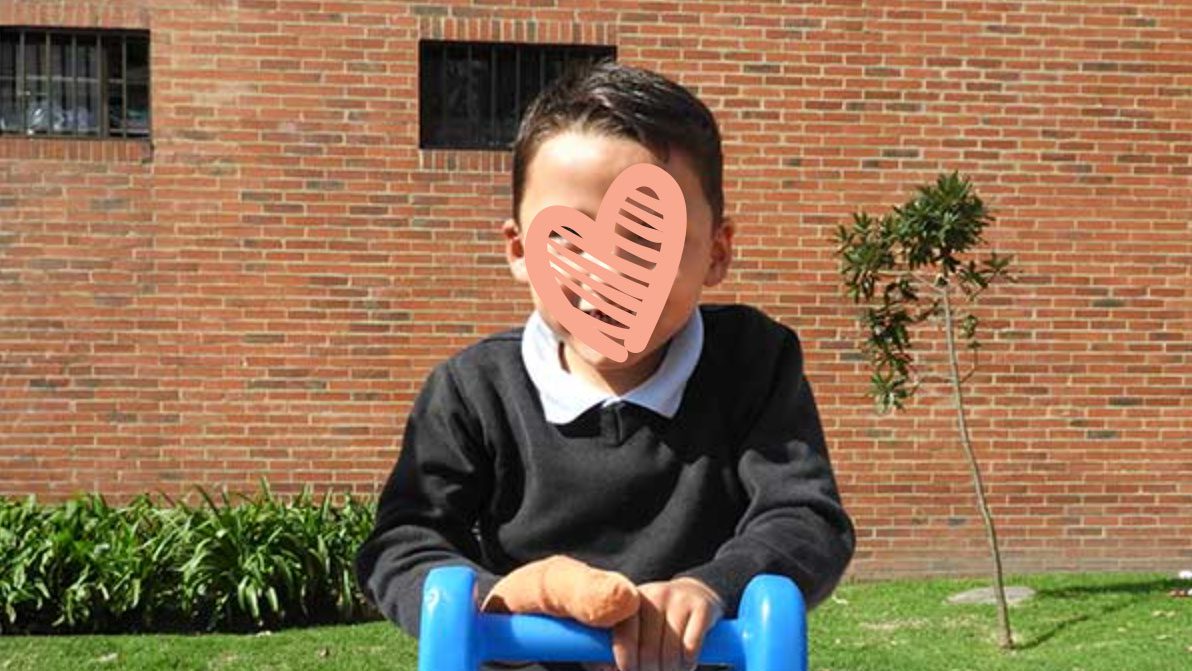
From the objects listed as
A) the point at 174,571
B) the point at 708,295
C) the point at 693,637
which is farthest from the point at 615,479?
the point at 708,295

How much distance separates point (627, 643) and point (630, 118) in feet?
2.15

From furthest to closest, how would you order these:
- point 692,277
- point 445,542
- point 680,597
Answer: point 445,542 → point 692,277 → point 680,597

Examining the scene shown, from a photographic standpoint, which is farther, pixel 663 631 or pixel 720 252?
pixel 720 252

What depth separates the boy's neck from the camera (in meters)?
1.98

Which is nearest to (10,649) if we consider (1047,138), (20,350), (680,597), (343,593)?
(343,593)

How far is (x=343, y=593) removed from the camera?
7879mm

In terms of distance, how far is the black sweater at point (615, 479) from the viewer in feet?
6.33

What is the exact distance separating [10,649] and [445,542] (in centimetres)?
574

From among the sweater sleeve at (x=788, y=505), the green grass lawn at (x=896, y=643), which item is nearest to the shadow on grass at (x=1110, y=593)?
the green grass lawn at (x=896, y=643)

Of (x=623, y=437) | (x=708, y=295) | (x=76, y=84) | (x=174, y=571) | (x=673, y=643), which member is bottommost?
(x=174, y=571)

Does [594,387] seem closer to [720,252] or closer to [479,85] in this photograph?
[720,252]

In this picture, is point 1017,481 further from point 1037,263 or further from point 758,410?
point 758,410

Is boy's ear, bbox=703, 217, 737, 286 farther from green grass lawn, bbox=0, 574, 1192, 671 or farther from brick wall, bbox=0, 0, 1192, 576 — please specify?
brick wall, bbox=0, 0, 1192, 576
